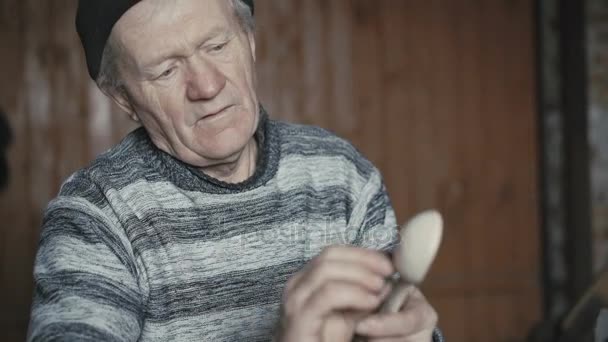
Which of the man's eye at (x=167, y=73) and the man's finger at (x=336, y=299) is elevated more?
the man's eye at (x=167, y=73)

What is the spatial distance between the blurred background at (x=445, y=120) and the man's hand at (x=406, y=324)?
2135 millimetres

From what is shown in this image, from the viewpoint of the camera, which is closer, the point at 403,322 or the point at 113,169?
the point at 403,322

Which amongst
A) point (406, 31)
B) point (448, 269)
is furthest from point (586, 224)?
point (406, 31)

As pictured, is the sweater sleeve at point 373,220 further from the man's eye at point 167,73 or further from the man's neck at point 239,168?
the man's eye at point 167,73

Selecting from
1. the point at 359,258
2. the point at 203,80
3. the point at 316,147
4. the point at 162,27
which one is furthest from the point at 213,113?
the point at 359,258

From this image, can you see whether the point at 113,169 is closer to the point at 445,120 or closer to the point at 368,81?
the point at 368,81

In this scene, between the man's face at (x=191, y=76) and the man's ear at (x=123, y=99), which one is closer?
the man's face at (x=191, y=76)

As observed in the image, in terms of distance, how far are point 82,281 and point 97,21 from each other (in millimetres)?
421

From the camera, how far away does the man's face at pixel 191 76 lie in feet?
3.67

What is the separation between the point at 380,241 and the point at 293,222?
18 centimetres

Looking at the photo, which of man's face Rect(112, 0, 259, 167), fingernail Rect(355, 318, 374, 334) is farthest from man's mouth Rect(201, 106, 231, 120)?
fingernail Rect(355, 318, 374, 334)

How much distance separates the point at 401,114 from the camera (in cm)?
322

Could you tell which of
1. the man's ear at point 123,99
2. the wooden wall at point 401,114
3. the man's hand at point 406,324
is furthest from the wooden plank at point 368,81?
the man's hand at point 406,324

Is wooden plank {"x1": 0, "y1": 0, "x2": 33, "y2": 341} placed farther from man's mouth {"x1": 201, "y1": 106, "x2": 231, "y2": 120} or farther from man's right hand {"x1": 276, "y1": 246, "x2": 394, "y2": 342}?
man's right hand {"x1": 276, "y1": 246, "x2": 394, "y2": 342}
